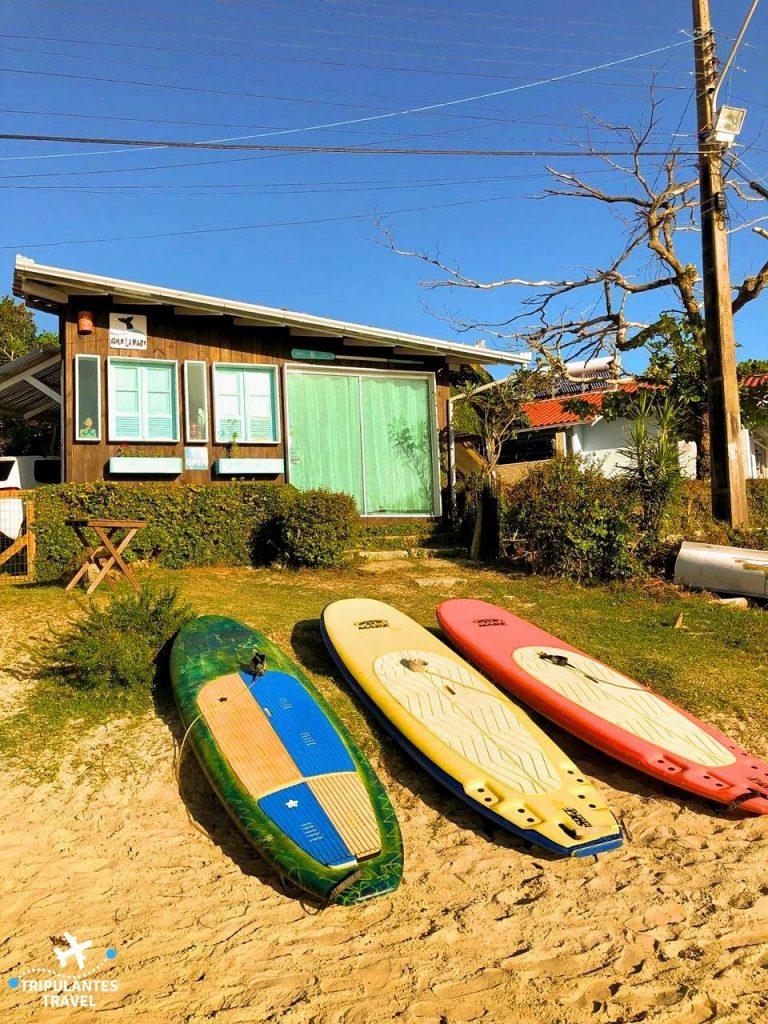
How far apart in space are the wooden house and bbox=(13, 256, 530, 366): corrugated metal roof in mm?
19

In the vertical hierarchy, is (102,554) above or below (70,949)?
above

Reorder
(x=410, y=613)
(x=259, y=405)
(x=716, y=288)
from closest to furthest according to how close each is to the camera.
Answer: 1. (x=410, y=613)
2. (x=716, y=288)
3. (x=259, y=405)

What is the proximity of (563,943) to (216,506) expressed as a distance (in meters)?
7.66

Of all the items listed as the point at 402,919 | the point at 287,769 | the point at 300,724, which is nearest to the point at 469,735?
the point at 300,724

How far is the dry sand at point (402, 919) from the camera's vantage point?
261 cm

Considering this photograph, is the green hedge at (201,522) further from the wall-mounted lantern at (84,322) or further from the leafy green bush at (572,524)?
the wall-mounted lantern at (84,322)

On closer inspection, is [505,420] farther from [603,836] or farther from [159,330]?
[603,836]

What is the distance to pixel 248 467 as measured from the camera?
37.0 feet

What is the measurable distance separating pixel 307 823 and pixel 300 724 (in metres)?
0.99

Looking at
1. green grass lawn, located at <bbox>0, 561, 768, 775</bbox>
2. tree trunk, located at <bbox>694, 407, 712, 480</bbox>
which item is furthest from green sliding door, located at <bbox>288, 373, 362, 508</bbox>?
tree trunk, located at <bbox>694, 407, 712, 480</bbox>

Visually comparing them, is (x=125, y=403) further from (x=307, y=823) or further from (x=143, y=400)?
(x=307, y=823)

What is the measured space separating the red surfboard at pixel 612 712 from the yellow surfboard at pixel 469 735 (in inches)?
10.0

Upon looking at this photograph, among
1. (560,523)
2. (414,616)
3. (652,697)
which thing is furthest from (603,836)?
(560,523)

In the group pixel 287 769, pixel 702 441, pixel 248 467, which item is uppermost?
pixel 702 441
